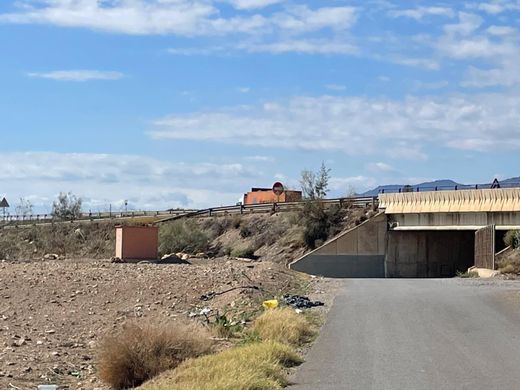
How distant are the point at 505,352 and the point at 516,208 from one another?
3710 cm

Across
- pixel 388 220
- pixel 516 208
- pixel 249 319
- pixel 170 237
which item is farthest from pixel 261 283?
pixel 170 237

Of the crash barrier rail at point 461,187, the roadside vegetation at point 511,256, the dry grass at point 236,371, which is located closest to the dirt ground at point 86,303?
the dry grass at point 236,371

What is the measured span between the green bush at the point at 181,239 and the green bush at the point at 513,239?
1089 inches

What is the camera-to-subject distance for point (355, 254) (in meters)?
65.2

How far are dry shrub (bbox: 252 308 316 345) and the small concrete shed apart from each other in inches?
1248

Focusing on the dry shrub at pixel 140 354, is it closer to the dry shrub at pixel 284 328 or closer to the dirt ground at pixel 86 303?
the dirt ground at pixel 86 303

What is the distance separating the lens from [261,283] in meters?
32.6

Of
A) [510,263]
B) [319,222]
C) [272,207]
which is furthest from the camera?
[272,207]

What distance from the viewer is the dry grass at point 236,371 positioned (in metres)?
12.1

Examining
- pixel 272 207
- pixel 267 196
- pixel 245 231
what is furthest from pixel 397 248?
pixel 267 196

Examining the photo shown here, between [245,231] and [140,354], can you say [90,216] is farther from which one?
[140,354]

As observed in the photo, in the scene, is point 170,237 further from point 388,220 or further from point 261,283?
point 261,283

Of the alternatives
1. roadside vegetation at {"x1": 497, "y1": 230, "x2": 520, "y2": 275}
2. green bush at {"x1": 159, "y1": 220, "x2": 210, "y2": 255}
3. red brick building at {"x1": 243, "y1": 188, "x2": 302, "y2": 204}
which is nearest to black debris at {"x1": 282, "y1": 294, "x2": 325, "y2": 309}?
roadside vegetation at {"x1": 497, "y1": 230, "x2": 520, "y2": 275}

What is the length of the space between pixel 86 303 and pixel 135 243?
68.7ft
